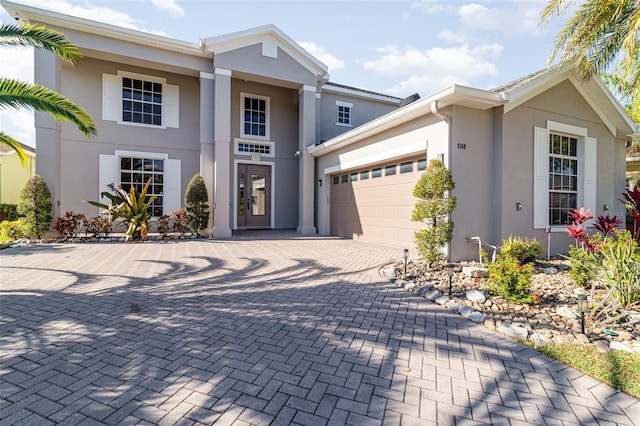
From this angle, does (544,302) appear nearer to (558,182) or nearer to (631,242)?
(631,242)

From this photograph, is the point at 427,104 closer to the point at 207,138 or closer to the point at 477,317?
the point at 477,317

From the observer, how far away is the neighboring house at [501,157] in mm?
7219

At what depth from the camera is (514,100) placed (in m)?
7.30

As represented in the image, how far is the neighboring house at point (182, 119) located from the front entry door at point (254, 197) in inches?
1.7

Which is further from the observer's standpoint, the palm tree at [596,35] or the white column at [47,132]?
the white column at [47,132]

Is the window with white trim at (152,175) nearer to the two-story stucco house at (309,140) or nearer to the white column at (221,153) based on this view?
the two-story stucco house at (309,140)

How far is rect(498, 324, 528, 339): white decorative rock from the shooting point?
3.47 meters

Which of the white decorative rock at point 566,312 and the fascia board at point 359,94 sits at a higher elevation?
the fascia board at point 359,94

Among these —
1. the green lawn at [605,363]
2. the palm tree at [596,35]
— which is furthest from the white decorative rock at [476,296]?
the palm tree at [596,35]

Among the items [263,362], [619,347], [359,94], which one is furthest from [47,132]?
[619,347]

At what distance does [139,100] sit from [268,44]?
5.40m

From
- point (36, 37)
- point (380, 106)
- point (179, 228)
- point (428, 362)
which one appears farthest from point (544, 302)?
point (380, 106)

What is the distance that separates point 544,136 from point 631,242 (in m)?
4.38

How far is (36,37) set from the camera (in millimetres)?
5516
